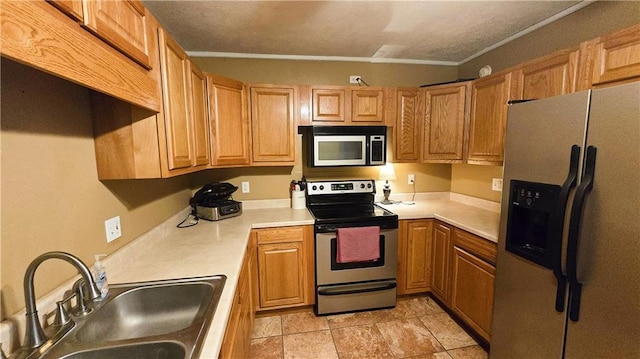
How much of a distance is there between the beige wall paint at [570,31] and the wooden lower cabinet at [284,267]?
7.70 feet

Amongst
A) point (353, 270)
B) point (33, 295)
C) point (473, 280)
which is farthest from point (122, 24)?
point (473, 280)

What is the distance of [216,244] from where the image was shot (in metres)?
1.67

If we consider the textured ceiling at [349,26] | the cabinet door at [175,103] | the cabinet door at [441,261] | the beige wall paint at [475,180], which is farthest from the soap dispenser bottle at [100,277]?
the beige wall paint at [475,180]

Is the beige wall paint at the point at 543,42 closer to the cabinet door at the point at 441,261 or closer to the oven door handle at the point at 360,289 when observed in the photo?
the cabinet door at the point at 441,261

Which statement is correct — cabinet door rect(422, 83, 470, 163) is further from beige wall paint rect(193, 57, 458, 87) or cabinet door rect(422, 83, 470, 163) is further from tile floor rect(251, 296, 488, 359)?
tile floor rect(251, 296, 488, 359)

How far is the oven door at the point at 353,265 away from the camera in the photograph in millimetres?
2248

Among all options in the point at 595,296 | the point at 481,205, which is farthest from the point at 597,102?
the point at 481,205

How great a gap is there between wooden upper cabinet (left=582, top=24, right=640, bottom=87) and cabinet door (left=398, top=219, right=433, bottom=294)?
150cm

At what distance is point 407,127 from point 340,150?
724 millimetres

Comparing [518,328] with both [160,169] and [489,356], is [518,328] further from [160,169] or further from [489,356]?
[160,169]

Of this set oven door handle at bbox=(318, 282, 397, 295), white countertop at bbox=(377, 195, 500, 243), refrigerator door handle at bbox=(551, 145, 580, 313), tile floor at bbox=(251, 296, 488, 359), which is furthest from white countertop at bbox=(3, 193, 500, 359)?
tile floor at bbox=(251, 296, 488, 359)

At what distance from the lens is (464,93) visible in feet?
7.57

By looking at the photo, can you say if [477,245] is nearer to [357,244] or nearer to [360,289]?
[357,244]

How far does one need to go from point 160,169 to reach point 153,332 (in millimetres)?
732
